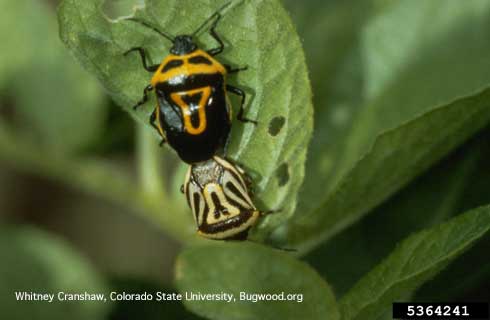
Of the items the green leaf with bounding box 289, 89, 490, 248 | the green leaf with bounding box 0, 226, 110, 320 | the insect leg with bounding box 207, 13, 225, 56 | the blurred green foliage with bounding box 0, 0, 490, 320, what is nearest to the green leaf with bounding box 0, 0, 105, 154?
the blurred green foliage with bounding box 0, 0, 490, 320

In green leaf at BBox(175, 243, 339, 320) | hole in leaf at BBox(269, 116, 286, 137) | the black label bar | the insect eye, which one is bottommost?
the black label bar

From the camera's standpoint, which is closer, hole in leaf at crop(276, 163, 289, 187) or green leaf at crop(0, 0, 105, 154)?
hole in leaf at crop(276, 163, 289, 187)

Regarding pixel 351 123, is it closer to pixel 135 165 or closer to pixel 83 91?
pixel 83 91

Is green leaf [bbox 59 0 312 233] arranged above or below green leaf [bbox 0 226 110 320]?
above

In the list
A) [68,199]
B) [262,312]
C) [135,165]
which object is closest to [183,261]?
[262,312]

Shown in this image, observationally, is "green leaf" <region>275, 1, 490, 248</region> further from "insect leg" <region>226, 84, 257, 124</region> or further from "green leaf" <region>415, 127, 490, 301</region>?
"insect leg" <region>226, 84, 257, 124</region>

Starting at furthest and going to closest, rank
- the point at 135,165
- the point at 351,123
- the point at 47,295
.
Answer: the point at 135,165
the point at 47,295
the point at 351,123
